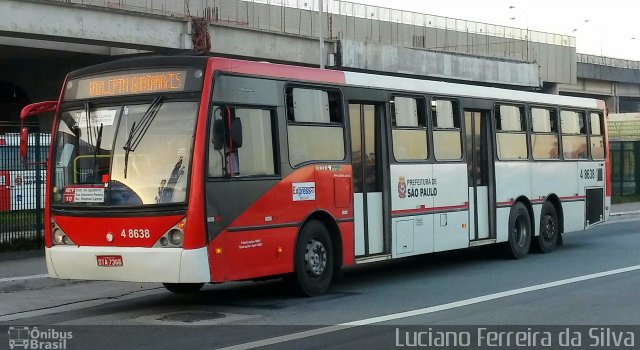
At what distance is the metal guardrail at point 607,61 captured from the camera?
69.2m

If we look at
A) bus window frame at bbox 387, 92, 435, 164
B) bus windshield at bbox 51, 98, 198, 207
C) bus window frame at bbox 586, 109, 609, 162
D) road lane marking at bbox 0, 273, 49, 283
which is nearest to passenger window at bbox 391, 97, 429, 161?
bus window frame at bbox 387, 92, 435, 164

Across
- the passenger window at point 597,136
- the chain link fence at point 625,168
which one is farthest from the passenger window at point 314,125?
the chain link fence at point 625,168

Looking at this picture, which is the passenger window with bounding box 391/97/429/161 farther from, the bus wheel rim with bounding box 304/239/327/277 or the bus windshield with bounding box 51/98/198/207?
the bus windshield with bounding box 51/98/198/207

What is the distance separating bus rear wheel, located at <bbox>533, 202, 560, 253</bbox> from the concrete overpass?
2111 cm

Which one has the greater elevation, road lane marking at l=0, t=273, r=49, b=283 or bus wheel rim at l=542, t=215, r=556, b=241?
bus wheel rim at l=542, t=215, r=556, b=241

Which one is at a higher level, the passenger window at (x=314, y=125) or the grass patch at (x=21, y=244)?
the passenger window at (x=314, y=125)

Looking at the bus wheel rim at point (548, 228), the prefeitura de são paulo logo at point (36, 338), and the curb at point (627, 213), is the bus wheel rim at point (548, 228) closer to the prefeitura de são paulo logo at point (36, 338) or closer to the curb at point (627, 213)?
the prefeitura de são paulo logo at point (36, 338)

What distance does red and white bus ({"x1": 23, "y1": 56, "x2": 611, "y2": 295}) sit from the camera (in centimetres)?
1112

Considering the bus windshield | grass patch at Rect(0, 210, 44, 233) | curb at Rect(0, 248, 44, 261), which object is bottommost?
curb at Rect(0, 248, 44, 261)

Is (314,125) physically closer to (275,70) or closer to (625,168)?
(275,70)

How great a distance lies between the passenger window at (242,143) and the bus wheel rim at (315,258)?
124 centimetres

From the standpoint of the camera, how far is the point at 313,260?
501 inches

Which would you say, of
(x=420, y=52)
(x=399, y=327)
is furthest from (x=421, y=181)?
(x=420, y=52)

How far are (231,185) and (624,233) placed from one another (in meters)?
15.1
